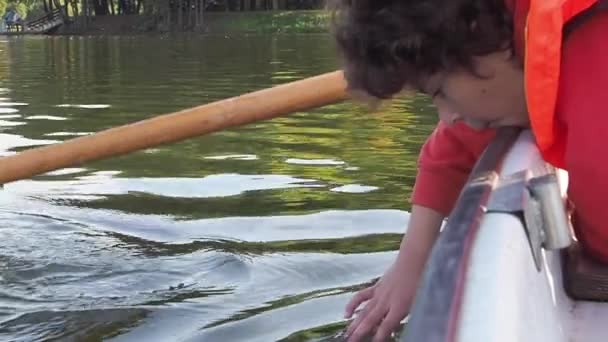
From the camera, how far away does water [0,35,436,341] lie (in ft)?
8.88

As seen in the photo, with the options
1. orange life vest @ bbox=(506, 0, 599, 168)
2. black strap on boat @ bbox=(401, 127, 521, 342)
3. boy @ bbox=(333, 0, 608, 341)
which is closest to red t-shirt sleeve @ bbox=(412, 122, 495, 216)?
boy @ bbox=(333, 0, 608, 341)

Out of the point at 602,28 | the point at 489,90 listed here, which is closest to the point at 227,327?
the point at 489,90

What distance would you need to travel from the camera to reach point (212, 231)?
3664 millimetres

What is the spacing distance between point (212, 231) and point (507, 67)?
2290mm

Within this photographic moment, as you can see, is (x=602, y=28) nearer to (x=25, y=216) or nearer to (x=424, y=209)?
(x=424, y=209)

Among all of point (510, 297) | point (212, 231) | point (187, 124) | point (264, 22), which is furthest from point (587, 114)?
point (264, 22)

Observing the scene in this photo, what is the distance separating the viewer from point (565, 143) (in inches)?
55.2

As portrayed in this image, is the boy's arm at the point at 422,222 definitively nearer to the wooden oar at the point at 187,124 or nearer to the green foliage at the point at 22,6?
the wooden oar at the point at 187,124

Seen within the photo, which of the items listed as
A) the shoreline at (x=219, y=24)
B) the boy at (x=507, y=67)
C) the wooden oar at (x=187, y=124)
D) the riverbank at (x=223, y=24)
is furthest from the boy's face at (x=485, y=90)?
the riverbank at (x=223, y=24)

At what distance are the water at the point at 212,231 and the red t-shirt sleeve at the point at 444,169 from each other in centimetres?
63

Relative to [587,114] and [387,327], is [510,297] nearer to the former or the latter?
[587,114]

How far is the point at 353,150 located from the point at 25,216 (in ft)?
6.35

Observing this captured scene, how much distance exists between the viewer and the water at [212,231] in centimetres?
271

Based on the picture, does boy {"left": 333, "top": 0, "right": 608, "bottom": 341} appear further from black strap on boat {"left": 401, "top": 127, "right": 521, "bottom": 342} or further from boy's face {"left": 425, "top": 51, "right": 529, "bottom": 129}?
black strap on boat {"left": 401, "top": 127, "right": 521, "bottom": 342}
